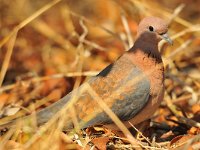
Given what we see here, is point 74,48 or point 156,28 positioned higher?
point 74,48

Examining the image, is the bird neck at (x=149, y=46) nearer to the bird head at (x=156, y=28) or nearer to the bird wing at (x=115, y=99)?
the bird head at (x=156, y=28)

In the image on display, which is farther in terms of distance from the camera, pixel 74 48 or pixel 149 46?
pixel 74 48

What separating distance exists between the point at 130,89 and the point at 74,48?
2099 mm

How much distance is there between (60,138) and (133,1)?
6.54ft

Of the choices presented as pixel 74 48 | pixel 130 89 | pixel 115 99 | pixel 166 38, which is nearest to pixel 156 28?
pixel 166 38

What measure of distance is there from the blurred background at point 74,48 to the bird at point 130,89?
557mm

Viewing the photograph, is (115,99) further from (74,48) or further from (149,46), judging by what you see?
(74,48)

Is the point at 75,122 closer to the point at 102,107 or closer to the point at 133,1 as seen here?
the point at 102,107

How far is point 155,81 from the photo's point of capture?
13.0 ft

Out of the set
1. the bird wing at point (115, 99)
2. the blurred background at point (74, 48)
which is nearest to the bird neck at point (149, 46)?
the bird wing at point (115, 99)

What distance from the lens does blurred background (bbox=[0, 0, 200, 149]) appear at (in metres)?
4.77

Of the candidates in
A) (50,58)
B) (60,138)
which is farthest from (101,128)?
(50,58)

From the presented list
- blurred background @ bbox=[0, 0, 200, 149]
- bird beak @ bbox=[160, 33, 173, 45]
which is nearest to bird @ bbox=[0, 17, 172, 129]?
bird beak @ bbox=[160, 33, 173, 45]

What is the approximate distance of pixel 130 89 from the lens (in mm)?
3914
